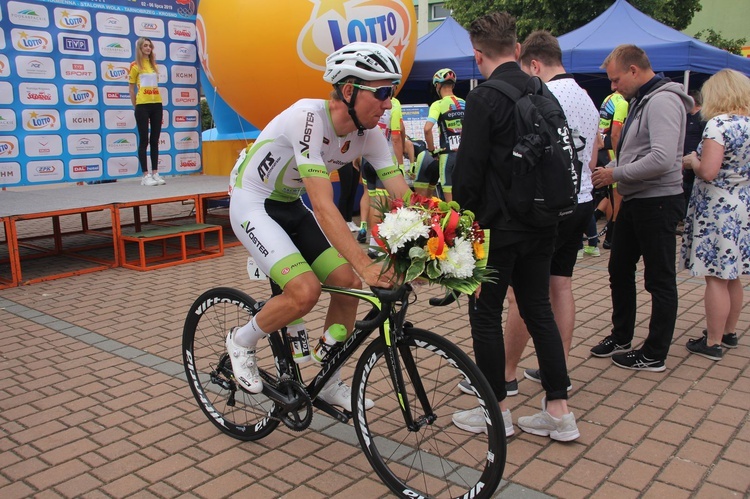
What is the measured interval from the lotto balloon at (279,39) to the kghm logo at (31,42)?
6.91 feet

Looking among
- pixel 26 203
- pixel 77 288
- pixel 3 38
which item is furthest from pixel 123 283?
pixel 3 38

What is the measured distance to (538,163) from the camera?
10.7ft

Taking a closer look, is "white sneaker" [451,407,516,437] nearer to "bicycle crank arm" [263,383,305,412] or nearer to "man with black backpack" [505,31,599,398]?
"man with black backpack" [505,31,599,398]

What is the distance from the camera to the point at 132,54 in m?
9.98

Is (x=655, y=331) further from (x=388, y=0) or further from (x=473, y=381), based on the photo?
(x=388, y=0)

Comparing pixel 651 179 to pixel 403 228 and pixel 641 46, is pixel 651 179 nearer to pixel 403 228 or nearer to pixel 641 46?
pixel 403 228

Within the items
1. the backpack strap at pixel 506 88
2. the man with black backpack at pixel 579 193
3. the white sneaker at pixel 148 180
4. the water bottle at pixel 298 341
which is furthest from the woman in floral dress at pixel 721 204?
the white sneaker at pixel 148 180

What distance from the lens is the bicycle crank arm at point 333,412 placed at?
3.28 m

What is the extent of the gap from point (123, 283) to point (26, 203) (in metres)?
1.75

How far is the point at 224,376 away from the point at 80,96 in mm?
7078

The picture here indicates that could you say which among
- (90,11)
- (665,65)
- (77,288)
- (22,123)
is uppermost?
(90,11)

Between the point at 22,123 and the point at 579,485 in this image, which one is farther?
the point at 22,123

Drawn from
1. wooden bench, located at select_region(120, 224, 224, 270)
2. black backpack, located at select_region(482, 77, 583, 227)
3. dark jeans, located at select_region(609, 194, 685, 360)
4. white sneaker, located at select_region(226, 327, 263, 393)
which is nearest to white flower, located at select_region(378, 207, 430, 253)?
black backpack, located at select_region(482, 77, 583, 227)

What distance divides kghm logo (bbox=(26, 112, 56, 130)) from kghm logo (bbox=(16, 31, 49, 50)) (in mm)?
849
